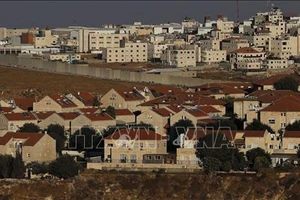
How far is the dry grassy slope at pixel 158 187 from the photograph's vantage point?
2759 cm

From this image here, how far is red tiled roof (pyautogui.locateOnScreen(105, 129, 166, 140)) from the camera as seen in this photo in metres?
30.7

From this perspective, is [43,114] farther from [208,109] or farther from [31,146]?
[31,146]

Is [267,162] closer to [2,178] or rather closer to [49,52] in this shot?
[2,178]

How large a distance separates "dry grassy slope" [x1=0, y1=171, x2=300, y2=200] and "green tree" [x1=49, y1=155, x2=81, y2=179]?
286 millimetres

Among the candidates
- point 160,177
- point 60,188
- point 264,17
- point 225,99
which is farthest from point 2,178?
point 264,17

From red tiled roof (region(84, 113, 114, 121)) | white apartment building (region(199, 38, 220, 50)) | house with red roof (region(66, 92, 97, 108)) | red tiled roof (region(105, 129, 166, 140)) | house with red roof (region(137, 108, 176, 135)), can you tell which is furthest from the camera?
white apartment building (region(199, 38, 220, 50))

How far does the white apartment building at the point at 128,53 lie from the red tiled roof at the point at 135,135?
35966 mm

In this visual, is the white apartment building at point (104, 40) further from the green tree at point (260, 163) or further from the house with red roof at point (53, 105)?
Answer: the green tree at point (260, 163)

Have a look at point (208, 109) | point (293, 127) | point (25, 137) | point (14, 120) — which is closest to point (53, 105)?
point (14, 120)

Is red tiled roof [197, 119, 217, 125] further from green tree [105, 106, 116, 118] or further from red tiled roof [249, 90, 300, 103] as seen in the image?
green tree [105, 106, 116, 118]

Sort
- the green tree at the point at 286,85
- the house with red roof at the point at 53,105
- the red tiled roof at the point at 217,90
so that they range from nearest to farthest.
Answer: the house with red roof at the point at 53,105 < the red tiled roof at the point at 217,90 < the green tree at the point at 286,85

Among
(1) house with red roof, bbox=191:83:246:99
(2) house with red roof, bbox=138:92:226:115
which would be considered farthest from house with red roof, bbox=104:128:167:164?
(1) house with red roof, bbox=191:83:246:99

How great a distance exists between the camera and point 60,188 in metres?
28.0

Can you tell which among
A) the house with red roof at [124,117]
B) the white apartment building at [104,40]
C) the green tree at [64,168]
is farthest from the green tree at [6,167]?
the white apartment building at [104,40]
